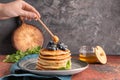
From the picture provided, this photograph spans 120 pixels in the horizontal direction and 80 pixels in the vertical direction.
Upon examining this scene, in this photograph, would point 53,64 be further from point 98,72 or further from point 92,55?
point 92,55

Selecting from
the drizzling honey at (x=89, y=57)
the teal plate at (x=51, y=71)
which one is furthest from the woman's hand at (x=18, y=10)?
the drizzling honey at (x=89, y=57)

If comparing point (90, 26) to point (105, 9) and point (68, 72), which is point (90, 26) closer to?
point (105, 9)

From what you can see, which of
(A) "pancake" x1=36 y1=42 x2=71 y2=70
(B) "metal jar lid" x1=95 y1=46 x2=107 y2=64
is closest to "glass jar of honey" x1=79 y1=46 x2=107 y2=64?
(B) "metal jar lid" x1=95 y1=46 x2=107 y2=64

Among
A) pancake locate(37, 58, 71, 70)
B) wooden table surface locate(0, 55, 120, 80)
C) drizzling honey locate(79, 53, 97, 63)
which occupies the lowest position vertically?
wooden table surface locate(0, 55, 120, 80)

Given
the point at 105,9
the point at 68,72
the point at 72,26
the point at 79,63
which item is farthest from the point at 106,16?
the point at 68,72

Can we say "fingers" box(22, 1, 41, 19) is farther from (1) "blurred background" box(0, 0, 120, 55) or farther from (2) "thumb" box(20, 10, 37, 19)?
(1) "blurred background" box(0, 0, 120, 55)

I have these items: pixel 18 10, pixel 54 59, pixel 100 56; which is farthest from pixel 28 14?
pixel 100 56
